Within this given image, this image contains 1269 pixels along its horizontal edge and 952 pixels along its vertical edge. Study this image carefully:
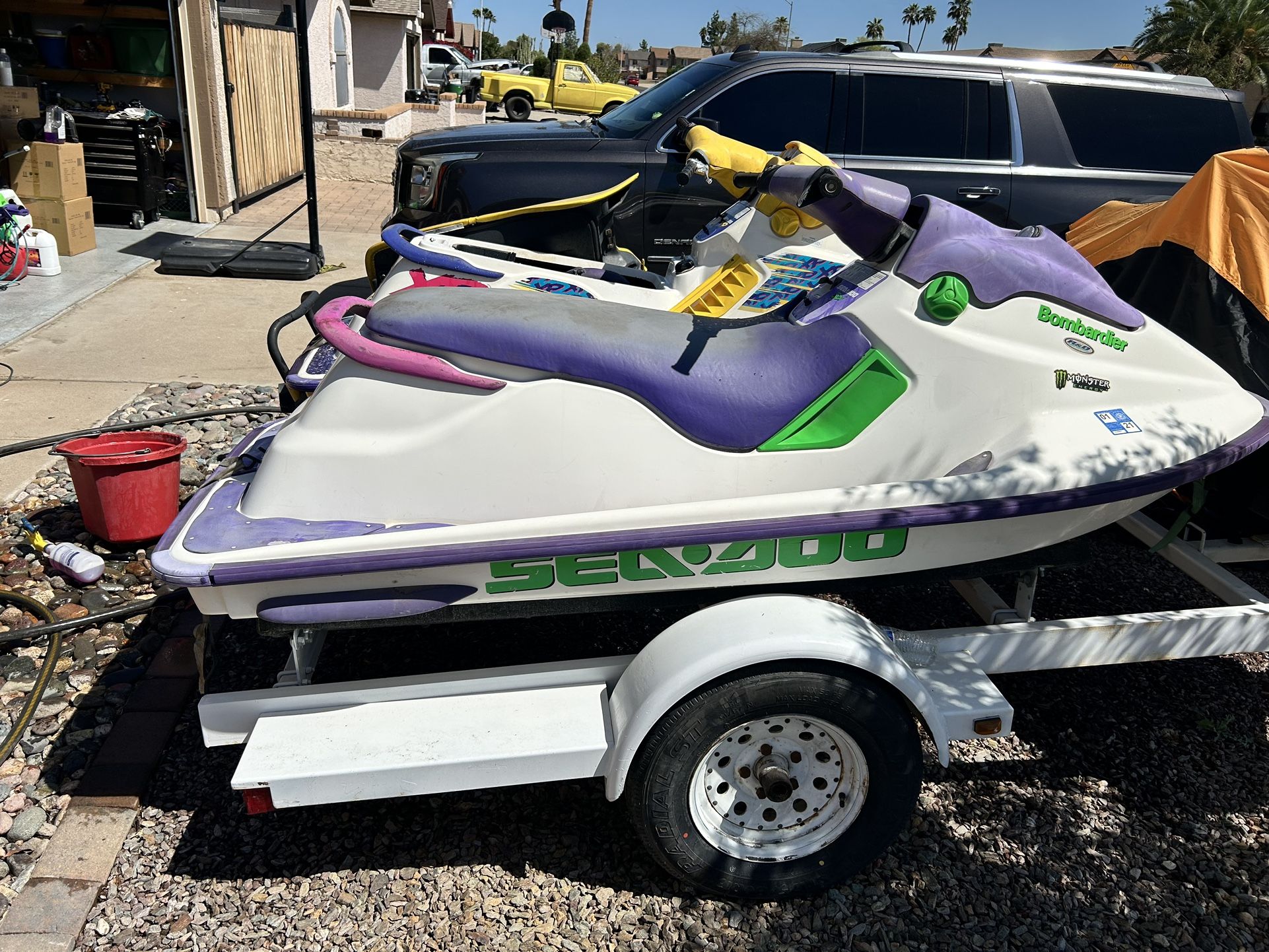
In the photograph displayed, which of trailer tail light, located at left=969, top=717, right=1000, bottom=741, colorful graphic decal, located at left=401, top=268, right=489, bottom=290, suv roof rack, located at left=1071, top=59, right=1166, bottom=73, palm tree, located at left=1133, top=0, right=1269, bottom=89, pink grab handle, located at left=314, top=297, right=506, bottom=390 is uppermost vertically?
palm tree, located at left=1133, top=0, right=1269, bottom=89

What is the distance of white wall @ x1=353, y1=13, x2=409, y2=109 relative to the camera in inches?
915

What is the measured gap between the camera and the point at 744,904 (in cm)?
257

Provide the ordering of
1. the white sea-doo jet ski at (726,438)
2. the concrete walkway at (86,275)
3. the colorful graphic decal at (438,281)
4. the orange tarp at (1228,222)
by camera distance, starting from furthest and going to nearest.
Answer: the concrete walkway at (86,275) < the colorful graphic decal at (438,281) < the orange tarp at (1228,222) < the white sea-doo jet ski at (726,438)

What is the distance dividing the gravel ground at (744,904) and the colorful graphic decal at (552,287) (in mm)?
1697

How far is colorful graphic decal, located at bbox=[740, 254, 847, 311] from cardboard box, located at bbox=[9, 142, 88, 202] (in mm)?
7310

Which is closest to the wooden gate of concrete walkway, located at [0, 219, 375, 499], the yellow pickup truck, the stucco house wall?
the stucco house wall

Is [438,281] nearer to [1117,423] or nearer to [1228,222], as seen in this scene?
[1117,423]

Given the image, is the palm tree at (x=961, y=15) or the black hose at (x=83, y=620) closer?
the black hose at (x=83, y=620)

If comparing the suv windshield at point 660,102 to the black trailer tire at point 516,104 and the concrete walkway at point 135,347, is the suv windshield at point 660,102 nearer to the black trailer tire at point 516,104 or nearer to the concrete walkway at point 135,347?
the concrete walkway at point 135,347

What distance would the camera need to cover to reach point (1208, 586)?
3.12 m

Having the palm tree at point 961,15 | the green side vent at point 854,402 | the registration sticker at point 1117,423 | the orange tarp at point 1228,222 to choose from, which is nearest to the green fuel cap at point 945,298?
the green side vent at point 854,402

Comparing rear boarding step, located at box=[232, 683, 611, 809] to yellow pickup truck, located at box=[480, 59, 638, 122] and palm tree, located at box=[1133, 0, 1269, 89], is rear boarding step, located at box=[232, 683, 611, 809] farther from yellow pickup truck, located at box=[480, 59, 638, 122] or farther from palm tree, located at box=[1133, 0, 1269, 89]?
palm tree, located at box=[1133, 0, 1269, 89]

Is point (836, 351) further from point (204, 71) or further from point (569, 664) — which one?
point (204, 71)

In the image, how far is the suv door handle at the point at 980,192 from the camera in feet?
20.0
